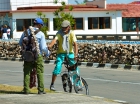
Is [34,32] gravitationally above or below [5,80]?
above

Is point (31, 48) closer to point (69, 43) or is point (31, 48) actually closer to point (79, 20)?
point (69, 43)

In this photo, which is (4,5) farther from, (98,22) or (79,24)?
(98,22)

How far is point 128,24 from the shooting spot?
64.7 metres

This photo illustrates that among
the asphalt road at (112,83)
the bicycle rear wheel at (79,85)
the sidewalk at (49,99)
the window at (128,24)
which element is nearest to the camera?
the sidewalk at (49,99)

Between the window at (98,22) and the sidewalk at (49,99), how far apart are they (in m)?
47.8

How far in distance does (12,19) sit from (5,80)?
3894 centimetres

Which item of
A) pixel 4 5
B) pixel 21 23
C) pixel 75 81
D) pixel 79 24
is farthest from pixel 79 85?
pixel 4 5

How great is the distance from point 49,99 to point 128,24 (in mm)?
54621

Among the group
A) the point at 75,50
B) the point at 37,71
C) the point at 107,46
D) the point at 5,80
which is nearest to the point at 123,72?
the point at 107,46

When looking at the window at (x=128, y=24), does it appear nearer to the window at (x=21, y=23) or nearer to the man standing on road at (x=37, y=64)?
the window at (x=21, y=23)

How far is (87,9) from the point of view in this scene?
58.1 meters

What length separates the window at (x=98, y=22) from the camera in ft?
194

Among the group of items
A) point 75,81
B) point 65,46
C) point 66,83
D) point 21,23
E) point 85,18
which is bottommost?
point 21,23

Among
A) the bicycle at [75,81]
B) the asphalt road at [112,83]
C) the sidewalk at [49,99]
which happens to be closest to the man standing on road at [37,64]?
the sidewalk at [49,99]
